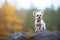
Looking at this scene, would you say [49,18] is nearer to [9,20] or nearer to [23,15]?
[23,15]

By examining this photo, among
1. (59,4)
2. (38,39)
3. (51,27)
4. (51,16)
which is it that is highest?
(59,4)

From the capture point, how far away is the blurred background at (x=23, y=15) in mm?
1963

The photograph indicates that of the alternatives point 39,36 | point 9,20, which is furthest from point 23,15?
point 39,36

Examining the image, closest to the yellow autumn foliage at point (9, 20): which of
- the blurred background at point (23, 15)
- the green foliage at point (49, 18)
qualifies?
the blurred background at point (23, 15)

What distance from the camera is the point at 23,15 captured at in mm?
1995

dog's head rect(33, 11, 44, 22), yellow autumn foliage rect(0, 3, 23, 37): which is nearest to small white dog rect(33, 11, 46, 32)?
dog's head rect(33, 11, 44, 22)

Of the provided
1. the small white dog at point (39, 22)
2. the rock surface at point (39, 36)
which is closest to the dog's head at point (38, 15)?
the small white dog at point (39, 22)

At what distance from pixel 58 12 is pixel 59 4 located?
97 millimetres

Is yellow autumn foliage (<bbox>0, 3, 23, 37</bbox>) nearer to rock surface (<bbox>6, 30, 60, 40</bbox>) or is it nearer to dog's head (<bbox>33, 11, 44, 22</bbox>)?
rock surface (<bbox>6, 30, 60, 40</bbox>)

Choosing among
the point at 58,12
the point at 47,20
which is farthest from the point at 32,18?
the point at 58,12

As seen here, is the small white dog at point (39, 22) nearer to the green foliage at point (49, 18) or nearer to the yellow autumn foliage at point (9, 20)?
the green foliage at point (49, 18)

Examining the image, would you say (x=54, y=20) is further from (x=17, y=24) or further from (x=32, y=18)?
(x=17, y=24)

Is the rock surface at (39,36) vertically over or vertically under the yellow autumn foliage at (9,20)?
under

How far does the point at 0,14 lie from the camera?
1957 millimetres
